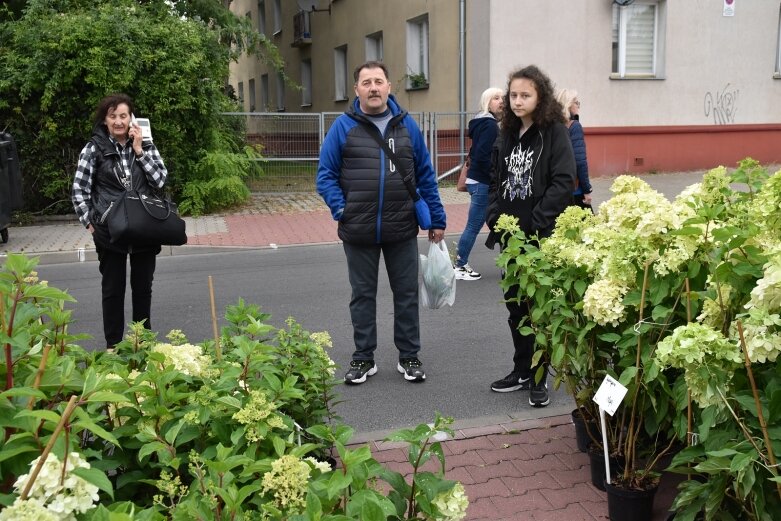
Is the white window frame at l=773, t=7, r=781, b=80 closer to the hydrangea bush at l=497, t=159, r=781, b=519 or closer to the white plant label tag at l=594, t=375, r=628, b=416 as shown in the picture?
the hydrangea bush at l=497, t=159, r=781, b=519

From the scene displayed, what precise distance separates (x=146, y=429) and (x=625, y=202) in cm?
199

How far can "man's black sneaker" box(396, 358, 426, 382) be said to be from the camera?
5.39 meters

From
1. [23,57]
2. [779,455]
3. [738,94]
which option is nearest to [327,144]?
[779,455]

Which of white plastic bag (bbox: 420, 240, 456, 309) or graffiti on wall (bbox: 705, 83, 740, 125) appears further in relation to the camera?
graffiti on wall (bbox: 705, 83, 740, 125)

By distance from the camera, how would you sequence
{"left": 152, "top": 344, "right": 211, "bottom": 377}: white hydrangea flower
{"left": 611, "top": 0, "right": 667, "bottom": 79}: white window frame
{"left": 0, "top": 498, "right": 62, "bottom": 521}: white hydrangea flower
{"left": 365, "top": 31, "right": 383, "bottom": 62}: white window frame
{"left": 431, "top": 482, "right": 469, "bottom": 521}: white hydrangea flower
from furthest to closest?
{"left": 365, "top": 31, "right": 383, "bottom": 62}: white window frame
{"left": 611, "top": 0, "right": 667, "bottom": 79}: white window frame
{"left": 152, "top": 344, "right": 211, "bottom": 377}: white hydrangea flower
{"left": 431, "top": 482, "right": 469, "bottom": 521}: white hydrangea flower
{"left": 0, "top": 498, "right": 62, "bottom": 521}: white hydrangea flower

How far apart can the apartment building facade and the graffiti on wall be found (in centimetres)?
3

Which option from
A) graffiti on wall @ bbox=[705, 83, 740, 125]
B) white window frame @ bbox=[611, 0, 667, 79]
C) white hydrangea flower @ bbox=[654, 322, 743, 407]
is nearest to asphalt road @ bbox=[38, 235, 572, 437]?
white hydrangea flower @ bbox=[654, 322, 743, 407]

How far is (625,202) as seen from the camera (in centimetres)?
319

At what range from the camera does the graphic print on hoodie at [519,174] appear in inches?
189

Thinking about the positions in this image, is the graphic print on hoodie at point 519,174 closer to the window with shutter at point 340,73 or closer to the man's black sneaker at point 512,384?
the man's black sneaker at point 512,384

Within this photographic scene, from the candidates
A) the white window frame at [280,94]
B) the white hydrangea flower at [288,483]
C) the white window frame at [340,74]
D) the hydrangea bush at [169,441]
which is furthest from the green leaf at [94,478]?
the white window frame at [280,94]

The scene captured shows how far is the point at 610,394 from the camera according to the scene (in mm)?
3188

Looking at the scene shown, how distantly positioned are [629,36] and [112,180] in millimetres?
15184

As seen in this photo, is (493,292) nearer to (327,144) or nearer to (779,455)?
(327,144)
